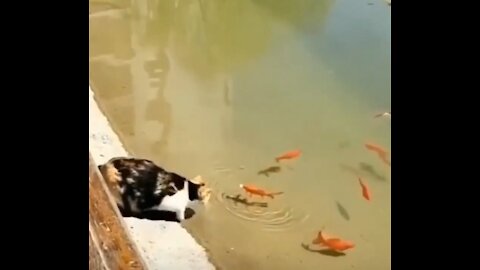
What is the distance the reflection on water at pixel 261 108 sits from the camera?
159 centimetres

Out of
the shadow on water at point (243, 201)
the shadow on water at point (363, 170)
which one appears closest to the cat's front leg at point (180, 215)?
the shadow on water at point (243, 201)

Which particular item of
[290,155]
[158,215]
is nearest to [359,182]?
[290,155]

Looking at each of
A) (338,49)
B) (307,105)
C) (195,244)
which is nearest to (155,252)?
(195,244)

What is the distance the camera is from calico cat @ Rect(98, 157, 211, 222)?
1.59m

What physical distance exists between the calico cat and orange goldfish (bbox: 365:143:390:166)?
45 cm

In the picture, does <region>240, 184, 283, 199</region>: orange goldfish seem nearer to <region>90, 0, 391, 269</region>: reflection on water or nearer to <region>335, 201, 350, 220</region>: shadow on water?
<region>90, 0, 391, 269</region>: reflection on water

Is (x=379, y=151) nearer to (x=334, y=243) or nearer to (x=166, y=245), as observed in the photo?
(x=334, y=243)

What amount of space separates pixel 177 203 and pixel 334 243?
367 mm

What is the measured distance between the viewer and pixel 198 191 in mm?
1653

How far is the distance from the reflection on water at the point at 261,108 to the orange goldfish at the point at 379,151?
0.07ft

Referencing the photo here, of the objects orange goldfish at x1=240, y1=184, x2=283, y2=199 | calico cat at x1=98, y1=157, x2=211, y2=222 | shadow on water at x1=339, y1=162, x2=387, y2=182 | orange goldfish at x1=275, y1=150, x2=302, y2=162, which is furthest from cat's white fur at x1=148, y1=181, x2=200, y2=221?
shadow on water at x1=339, y1=162, x2=387, y2=182

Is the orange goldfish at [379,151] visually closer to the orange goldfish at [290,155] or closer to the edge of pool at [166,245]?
the orange goldfish at [290,155]

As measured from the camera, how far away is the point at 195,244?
5.01 ft
